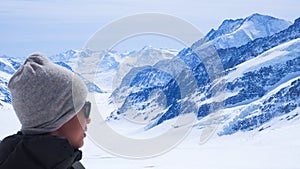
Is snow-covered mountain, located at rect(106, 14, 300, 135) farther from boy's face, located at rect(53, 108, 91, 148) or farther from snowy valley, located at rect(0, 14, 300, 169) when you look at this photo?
boy's face, located at rect(53, 108, 91, 148)

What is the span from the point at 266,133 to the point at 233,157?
31009 millimetres

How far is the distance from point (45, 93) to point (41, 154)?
0.27 m

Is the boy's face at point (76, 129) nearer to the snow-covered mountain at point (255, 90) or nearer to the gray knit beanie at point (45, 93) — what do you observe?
the gray knit beanie at point (45, 93)

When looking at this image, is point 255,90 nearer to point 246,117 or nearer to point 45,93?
point 246,117

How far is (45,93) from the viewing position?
6.32 feet

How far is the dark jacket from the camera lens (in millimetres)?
1788

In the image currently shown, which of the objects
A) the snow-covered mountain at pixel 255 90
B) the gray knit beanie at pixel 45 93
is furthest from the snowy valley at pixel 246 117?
the gray knit beanie at pixel 45 93

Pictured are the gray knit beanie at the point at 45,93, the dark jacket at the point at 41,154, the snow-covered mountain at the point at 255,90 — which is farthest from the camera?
the snow-covered mountain at the point at 255,90

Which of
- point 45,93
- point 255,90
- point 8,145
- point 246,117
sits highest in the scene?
point 45,93

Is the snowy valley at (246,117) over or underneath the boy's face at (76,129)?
underneath

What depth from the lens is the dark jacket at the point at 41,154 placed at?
1.79 meters

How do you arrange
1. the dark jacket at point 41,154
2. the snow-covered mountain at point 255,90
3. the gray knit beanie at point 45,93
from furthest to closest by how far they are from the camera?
the snow-covered mountain at point 255,90
the gray knit beanie at point 45,93
the dark jacket at point 41,154

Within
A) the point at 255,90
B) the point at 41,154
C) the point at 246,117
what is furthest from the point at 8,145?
the point at 255,90

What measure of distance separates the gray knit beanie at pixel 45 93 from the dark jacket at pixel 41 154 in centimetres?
11
